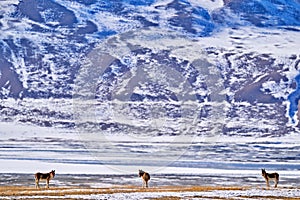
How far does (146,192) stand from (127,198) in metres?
4.24

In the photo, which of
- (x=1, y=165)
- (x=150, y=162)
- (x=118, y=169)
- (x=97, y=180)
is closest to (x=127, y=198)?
(x=97, y=180)

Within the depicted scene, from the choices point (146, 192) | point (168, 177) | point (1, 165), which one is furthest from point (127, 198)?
point (1, 165)

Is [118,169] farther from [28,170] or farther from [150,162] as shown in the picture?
[150,162]

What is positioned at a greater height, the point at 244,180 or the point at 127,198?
the point at 244,180

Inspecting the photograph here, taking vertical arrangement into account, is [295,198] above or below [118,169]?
below

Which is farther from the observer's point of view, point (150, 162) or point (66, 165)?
point (150, 162)

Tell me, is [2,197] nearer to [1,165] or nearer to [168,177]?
[168,177]

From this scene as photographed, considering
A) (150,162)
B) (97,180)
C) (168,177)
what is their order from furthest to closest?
(150,162)
(168,177)
(97,180)

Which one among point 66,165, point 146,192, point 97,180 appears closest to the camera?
point 146,192

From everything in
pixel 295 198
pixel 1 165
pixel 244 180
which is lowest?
pixel 295 198

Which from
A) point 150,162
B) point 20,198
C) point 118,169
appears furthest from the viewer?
point 150,162

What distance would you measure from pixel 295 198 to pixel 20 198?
16.0m

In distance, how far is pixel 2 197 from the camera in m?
47.1

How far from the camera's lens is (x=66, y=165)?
113 m
